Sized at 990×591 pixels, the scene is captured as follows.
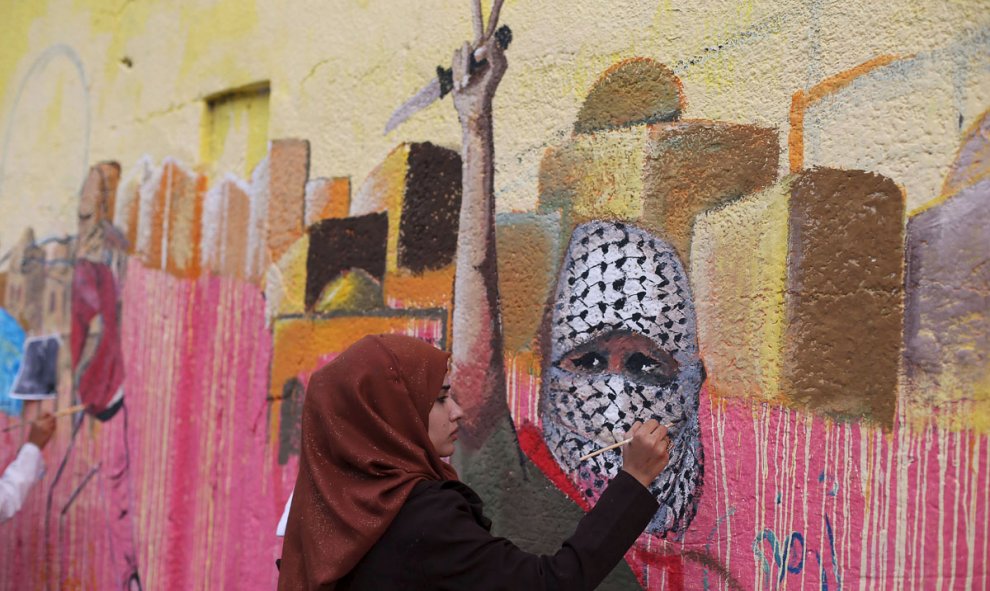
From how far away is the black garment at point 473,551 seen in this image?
6.41ft

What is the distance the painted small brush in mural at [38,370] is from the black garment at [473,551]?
10.0 feet

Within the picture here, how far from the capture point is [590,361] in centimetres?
263

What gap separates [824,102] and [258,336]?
7.16 ft

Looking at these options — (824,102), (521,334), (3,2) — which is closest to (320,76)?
(521,334)

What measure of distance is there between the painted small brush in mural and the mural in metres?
0.31

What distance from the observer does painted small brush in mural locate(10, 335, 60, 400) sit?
4.59 metres

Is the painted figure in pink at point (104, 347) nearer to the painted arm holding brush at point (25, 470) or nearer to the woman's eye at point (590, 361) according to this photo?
the painted arm holding brush at point (25, 470)

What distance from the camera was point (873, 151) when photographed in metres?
2.12

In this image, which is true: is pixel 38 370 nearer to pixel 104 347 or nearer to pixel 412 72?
pixel 104 347

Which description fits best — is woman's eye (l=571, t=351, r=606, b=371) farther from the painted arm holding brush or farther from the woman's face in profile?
the painted arm holding brush

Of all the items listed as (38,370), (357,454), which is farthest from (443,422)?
(38,370)

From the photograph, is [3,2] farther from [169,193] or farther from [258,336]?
[258,336]

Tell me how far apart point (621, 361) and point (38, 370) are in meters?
3.24

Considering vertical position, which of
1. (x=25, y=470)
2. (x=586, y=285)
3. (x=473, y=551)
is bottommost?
(x=25, y=470)
